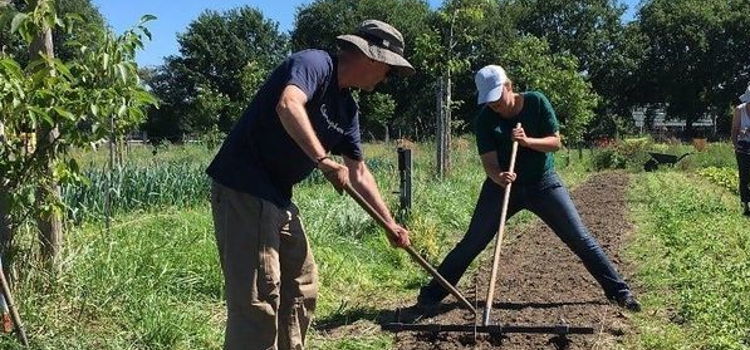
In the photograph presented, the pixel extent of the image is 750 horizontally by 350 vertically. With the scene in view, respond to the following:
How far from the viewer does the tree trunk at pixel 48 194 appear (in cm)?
A: 387

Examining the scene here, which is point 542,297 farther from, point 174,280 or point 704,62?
point 704,62

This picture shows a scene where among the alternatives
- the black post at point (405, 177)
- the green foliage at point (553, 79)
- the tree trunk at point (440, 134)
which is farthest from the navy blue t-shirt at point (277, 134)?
the green foliage at point (553, 79)

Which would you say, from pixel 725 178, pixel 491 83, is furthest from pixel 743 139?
pixel 725 178

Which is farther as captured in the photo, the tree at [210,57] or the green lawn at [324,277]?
the tree at [210,57]

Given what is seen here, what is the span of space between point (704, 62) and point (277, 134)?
5781 centimetres

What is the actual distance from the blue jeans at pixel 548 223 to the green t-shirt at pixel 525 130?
10 centimetres

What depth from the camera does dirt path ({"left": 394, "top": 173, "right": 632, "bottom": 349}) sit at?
4.69 metres

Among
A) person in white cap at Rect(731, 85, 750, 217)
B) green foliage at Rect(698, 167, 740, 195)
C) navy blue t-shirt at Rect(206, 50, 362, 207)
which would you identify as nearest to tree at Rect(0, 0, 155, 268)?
navy blue t-shirt at Rect(206, 50, 362, 207)

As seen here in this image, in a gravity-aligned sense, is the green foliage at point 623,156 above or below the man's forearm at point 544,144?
below

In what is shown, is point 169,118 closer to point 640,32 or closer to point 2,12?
point 640,32

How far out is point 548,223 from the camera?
218 inches

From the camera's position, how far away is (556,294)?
19.6ft

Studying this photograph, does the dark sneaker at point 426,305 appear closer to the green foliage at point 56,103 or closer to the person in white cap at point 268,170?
the person in white cap at point 268,170

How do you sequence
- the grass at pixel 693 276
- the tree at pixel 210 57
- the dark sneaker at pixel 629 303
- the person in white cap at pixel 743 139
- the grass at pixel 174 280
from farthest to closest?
the tree at pixel 210 57 → the person in white cap at pixel 743 139 → the dark sneaker at pixel 629 303 → the grass at pixel 693 276 → the grass at pixel 174 280
